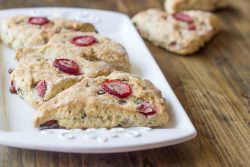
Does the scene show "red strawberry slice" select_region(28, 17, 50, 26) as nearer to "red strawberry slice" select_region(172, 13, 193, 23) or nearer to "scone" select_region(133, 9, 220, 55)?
"scone" select_region(133, 9, 220, 55)

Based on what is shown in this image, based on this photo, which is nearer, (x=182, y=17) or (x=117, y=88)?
(x=117, y=88)

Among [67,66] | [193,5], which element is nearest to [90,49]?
[67,66]

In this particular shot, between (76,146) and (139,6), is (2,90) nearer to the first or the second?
(76,146)

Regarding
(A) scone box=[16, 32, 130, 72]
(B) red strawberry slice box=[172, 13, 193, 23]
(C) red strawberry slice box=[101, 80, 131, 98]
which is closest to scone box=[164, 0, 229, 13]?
(B) red strawberry slice box=[172, 13, 193, 23]

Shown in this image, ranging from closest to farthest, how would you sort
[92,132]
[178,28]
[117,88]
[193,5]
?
[92,132], [117,88], [178,28], [193,5]

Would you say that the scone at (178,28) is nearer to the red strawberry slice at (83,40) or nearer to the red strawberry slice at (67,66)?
the red strawberry slice at (83,40)

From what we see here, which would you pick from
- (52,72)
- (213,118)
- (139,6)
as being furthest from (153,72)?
(139,6)

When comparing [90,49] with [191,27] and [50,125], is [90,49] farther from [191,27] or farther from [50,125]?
[191,27]
